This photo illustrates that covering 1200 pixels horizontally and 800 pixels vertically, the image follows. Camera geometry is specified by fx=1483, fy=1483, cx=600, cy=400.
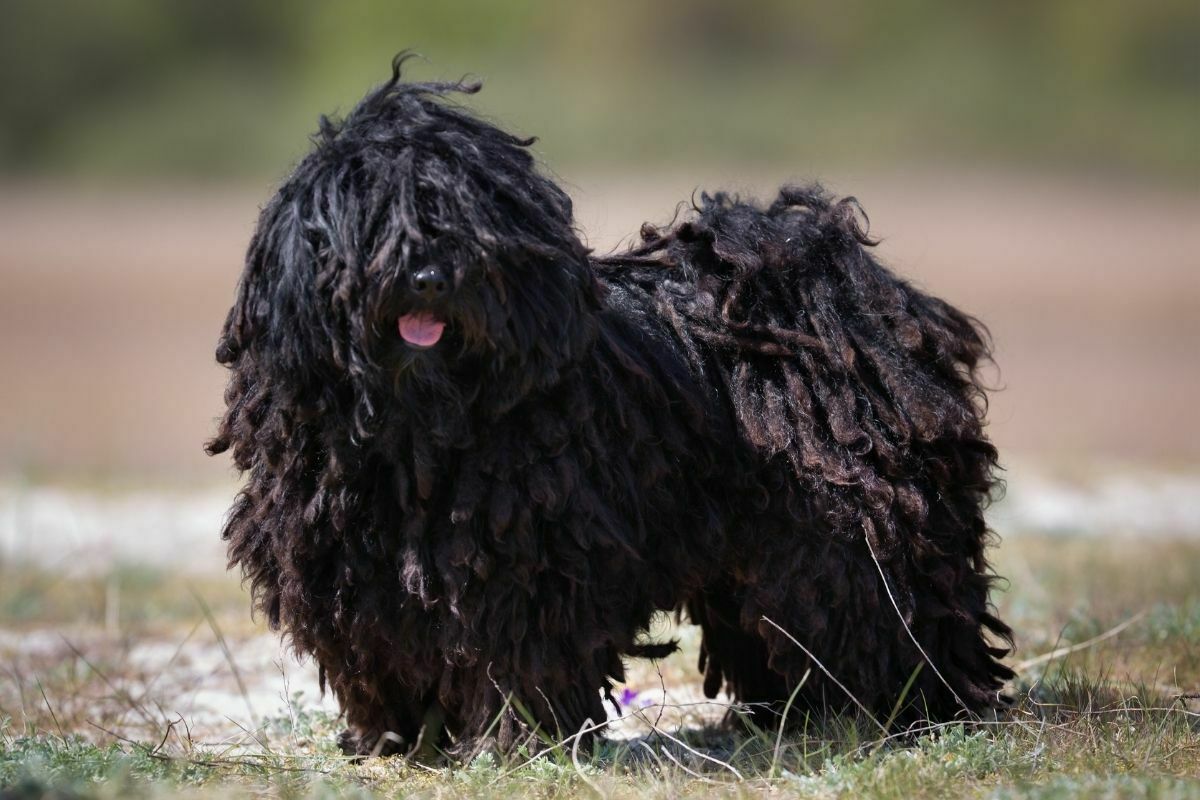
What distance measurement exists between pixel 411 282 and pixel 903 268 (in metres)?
10.5

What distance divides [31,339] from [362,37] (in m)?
18.6

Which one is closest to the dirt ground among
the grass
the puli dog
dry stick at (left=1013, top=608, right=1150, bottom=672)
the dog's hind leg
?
the grass

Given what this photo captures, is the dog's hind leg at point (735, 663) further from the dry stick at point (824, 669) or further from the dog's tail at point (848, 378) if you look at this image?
the dog's tail at point (848, 378)

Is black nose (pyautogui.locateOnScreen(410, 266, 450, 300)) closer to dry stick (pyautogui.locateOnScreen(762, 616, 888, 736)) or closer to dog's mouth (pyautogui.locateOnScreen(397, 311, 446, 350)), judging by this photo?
dog's mouth (pyautogui.locateOnScreen(397, 311, 446, 350))

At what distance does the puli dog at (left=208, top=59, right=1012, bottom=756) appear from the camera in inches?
180

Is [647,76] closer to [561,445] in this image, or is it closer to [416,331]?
[561,445]

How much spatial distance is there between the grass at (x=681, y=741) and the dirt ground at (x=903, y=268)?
22.8 ft

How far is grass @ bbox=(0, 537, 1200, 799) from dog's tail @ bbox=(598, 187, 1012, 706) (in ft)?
1.76

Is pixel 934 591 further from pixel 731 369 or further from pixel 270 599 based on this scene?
pixel 270 599

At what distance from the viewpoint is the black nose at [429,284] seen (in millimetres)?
4434

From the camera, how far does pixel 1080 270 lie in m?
22.5

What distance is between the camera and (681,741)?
213 inches

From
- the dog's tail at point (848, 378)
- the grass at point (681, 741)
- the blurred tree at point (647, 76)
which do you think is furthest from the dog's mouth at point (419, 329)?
the blurred tree at point (647, 76)

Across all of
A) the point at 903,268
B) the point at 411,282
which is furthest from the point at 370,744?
the point at 903,268
